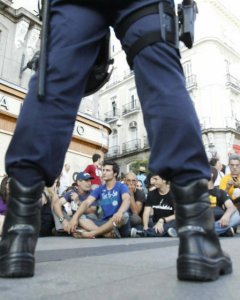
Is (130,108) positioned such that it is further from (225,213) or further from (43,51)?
(43,51)

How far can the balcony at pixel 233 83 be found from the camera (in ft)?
72.4

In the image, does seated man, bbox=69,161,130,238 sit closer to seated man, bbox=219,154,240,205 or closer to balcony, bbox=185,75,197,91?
seated man, bbox=219,154,240,205

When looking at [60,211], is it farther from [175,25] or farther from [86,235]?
[175,25]

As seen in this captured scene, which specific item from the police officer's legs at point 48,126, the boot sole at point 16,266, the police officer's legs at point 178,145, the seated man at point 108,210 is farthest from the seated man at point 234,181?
the boot sole at point 16,266

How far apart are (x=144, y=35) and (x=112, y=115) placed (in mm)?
26928

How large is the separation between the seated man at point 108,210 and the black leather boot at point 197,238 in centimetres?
302

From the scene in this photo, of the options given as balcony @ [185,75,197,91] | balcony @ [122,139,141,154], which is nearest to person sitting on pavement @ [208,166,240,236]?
balcony @ [185,75,197,91]

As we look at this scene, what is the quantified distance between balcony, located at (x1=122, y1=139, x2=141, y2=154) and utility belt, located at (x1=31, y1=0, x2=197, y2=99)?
2358 cm

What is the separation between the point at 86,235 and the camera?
13.0 feet

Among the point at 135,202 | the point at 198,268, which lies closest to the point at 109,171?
the point at 135,202

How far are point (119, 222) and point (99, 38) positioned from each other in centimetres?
316

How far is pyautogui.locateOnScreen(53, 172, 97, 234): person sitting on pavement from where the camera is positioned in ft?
15.0

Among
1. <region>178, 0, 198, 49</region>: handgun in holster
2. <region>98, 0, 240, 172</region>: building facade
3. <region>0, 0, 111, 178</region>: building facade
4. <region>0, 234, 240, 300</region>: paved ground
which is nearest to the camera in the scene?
<region>0, 234, 240, 300</region>: paved ground

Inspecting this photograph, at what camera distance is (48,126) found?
44.6 inches
